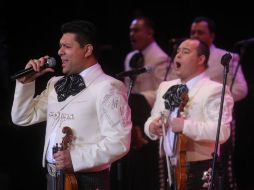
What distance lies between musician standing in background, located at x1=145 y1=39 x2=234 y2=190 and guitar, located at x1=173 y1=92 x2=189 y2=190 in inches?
2.6

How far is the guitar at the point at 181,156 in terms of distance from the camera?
4.82 m

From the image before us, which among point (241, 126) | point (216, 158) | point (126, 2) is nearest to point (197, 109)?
point (216, 158)

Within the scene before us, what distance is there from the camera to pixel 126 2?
25.5 feet

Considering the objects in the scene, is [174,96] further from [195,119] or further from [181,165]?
[181,165]

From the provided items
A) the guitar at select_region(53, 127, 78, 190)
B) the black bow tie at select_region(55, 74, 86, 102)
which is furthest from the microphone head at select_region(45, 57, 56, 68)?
the guitar at select_region(53, 127, 78, 190)

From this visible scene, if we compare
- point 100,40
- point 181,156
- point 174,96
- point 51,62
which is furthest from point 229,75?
point 51,62

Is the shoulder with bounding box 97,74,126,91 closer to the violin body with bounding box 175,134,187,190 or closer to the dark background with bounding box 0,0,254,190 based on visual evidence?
the violin body with bounding box 175,134,187,190

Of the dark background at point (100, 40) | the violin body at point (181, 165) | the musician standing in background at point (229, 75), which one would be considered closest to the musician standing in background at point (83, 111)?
the violin body at point (181, 165)

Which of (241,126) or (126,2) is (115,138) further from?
(126,2)

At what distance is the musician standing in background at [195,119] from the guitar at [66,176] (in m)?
1.03

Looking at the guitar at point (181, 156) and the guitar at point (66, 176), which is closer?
the guitar at point (66, 176)

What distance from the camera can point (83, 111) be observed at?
429cm

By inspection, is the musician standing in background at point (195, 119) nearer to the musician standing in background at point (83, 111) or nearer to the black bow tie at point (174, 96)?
the black bow tie at point (174, 96)

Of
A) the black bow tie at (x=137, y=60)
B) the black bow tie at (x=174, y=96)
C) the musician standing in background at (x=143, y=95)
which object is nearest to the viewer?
the black bow tie at (x=174, y=96)
